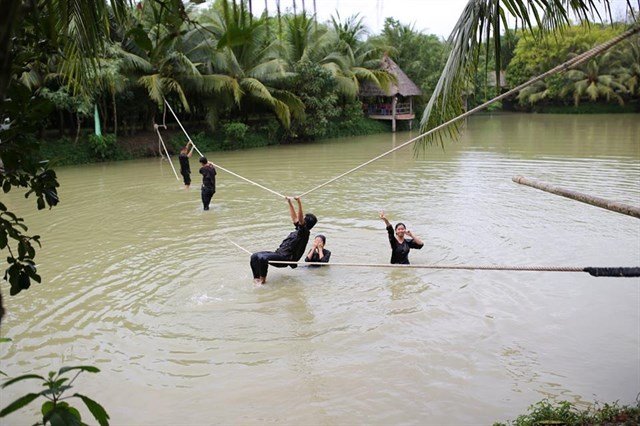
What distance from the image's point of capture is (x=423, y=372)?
5.45m

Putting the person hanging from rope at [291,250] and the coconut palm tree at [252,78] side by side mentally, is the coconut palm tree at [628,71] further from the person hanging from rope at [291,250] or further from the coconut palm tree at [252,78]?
the person hanging from rope at [291,250]

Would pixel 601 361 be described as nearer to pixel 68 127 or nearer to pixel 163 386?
pixel 163 386

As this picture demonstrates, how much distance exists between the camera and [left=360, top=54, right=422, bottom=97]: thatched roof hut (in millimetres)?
30617

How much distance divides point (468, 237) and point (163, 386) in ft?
19.7

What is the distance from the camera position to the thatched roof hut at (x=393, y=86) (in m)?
30.6

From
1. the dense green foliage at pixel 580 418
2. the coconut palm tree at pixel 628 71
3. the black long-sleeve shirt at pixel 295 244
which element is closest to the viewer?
the dense green foliage at pixel 580 418

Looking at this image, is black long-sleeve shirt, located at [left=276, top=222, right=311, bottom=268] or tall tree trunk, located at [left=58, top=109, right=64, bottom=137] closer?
black long-sleeve shirt, located at [left=276, top=222, right=311, bottom=268]

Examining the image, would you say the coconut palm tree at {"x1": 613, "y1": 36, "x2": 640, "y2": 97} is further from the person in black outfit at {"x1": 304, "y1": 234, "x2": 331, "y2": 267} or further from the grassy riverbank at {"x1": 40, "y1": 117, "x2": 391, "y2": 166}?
the person in black outfit at {"x1": 304, "y1": 234, "x2": 331, "y2": 267}

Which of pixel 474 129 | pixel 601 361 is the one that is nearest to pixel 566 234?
pixel 601 361

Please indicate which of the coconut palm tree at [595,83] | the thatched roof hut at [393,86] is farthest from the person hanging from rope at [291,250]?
the coconut palm tree at [595,83]

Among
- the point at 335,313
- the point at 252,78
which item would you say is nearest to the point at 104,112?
the point at 252,78

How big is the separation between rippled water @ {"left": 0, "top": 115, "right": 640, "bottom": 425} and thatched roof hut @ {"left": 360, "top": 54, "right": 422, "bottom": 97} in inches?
705

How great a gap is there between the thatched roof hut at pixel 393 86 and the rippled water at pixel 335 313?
1792 centimetres

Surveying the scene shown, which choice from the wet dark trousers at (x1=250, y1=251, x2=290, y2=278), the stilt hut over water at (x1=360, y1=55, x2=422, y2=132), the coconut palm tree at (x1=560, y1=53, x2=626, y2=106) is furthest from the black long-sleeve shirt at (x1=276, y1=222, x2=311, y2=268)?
the coconut palm tree at (x1=560, y1=53, x2=626, y2=106)
